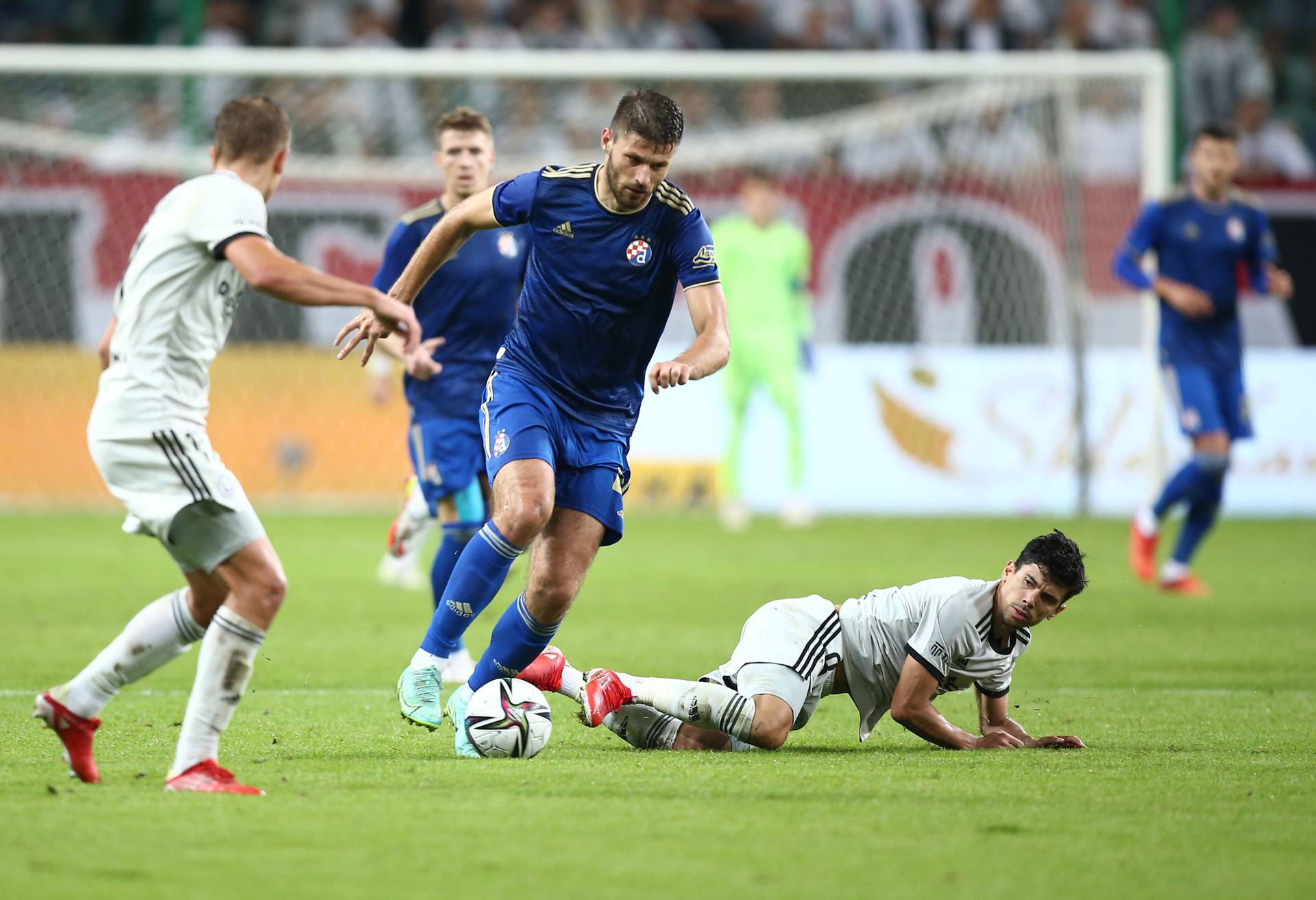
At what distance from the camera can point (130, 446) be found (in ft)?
14.8

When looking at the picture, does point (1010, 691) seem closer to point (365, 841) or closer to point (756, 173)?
point (365, 841)

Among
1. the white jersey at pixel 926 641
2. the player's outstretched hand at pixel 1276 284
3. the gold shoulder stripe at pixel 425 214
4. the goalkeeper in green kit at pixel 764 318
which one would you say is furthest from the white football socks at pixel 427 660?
the goalkeeper in green kit at pixel 764 318

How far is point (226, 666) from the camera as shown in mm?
4504

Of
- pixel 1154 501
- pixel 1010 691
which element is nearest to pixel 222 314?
pixel 1010 691

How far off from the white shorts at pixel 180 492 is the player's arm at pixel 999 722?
2.54 m

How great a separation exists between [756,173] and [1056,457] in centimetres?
398

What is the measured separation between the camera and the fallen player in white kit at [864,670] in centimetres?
540

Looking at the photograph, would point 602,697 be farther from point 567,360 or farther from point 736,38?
point 736,38

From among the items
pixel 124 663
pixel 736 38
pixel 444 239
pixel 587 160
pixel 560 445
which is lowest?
pixel 124 663

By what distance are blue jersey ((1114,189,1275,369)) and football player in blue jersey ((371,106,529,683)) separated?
4.95 m

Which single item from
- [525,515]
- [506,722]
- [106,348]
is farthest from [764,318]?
[106,348]

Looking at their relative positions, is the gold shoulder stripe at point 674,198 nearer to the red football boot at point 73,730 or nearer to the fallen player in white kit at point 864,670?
the fallen player in white kit at point 864,670

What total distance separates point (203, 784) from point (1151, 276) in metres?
8.11

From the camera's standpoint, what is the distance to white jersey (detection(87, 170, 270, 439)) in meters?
4.50
